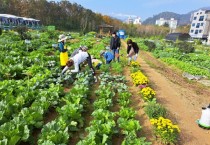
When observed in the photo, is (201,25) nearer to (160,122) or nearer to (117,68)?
(117,68)

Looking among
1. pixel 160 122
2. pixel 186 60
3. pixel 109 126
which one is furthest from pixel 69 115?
pixel 186 60

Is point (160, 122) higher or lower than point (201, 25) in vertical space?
lower

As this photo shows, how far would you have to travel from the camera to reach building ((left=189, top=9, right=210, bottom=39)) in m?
63.5

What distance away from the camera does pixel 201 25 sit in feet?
214

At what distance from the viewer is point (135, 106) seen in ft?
22.8

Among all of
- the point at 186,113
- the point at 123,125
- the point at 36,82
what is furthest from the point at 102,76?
the point at 123,125

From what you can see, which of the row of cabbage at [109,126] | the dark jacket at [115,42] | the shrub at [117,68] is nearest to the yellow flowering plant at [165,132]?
the row of cabbage at [109,126]

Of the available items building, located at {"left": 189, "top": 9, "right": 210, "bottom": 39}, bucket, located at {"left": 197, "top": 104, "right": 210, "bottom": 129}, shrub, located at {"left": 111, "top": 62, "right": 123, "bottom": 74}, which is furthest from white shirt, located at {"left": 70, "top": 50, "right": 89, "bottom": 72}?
building, located at {"left": 189, "top": 9, "right": 210, "bottom": 39}

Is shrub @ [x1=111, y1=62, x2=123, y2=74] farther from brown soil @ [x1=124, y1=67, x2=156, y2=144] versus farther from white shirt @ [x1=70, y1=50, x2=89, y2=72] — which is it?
white shirt @ [x1=70, y1=50, x2=89, y2=72]

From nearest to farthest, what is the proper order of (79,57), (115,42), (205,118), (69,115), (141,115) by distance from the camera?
1. (69,115)
2. (205,118)
3. (141,115)
4. (79,57)
5. (115,42)

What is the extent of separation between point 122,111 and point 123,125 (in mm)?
618

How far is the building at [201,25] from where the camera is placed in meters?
63.5

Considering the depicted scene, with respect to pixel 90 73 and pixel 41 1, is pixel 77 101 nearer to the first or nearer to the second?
pixel 90 73

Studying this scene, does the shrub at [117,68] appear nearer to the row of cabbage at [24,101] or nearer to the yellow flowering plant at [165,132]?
the row of cabbage at [24,101]
